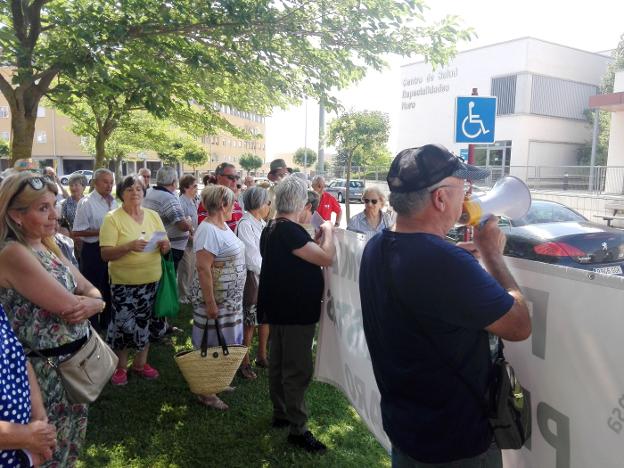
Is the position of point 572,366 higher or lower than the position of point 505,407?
higher

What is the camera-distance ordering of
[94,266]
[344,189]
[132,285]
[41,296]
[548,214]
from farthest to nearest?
[344,189] → [548,214] → [94,266] → [132,285] → [41,296]

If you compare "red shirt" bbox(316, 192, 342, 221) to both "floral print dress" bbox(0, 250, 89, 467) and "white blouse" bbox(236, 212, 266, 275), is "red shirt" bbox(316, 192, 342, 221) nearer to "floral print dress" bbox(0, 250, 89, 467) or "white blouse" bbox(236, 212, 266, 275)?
"white blouse" bbox(236, 212, 266, 275)

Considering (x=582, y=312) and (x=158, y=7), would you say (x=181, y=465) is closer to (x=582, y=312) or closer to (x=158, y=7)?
(x=582, y=312)

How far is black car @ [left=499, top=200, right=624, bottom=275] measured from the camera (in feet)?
23.0

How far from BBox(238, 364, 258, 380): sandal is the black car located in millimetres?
4091

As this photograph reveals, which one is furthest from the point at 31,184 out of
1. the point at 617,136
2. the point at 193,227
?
the point at 617,136

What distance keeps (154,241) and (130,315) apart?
2.22 feet

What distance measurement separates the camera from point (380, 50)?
6.69 m

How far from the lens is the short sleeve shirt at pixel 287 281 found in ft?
11.0

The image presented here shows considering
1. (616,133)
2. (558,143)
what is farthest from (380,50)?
(558,143)

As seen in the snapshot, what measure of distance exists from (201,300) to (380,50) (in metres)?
4.26

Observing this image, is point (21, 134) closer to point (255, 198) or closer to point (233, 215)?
point (233, 215)

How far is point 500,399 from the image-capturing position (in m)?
1.69

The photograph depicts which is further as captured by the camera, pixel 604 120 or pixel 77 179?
pixel 604 120
